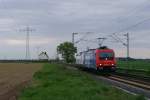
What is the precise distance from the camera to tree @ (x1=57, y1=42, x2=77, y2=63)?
15670 cm

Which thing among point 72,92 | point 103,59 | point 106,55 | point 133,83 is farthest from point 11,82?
point 106,55

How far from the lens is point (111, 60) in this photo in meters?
59.3

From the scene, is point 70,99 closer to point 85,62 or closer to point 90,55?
point 90,55

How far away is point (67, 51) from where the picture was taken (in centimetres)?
16225

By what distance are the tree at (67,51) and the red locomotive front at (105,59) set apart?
92.0m

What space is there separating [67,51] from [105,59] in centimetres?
10308

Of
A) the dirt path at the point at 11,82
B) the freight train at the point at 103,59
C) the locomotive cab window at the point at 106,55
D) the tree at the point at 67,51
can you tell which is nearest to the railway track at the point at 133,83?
the freight train at the point at 103,59

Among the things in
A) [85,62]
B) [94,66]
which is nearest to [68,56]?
[85,62]

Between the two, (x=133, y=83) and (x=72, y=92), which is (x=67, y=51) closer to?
(x=133, y=83)

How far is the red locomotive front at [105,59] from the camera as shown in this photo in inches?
2299

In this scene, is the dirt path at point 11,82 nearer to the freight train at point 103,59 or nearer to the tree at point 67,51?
the freight train at point 103,59

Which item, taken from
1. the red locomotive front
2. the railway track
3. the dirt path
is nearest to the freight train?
the red locomotive front

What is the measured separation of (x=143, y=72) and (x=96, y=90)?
3335 cm

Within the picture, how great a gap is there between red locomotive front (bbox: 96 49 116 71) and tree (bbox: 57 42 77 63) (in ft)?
302
